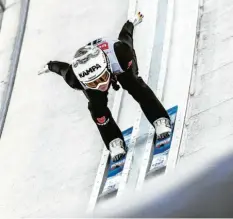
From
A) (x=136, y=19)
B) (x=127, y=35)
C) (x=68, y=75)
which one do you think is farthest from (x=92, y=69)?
(x=136, y=19)

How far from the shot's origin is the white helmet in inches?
68.7

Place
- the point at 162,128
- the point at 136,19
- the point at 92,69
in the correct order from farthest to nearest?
the point at 136,19 → the point at 162,128 → the point at 92,69

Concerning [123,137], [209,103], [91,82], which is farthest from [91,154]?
[209,103]

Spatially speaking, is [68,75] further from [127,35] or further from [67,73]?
[127,35]

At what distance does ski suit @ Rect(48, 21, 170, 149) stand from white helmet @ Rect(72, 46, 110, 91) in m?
0.04

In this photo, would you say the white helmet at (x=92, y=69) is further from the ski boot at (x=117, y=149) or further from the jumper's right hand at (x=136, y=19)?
the jumper's right hand at (x=136, y=19)

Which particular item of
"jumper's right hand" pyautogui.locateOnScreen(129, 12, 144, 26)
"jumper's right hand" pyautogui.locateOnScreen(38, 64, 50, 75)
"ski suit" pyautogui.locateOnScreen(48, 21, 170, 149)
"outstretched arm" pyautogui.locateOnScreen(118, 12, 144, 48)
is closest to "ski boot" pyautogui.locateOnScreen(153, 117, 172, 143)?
"ski suit" pyautogui.locateOnScreen(48, 21, 170, 149)

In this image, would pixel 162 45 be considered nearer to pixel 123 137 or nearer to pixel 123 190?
pixel 123 137

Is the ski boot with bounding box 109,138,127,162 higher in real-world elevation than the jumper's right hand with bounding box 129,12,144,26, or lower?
lower

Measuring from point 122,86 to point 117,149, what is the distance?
0.72ft

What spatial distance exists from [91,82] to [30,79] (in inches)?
25.8

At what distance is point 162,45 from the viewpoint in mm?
2170

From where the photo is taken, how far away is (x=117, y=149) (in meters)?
1.87

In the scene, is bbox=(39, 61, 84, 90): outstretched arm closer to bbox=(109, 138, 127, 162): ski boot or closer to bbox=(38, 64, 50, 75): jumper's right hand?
bbox=(38, 64, 50, 75): jumper's right hand
